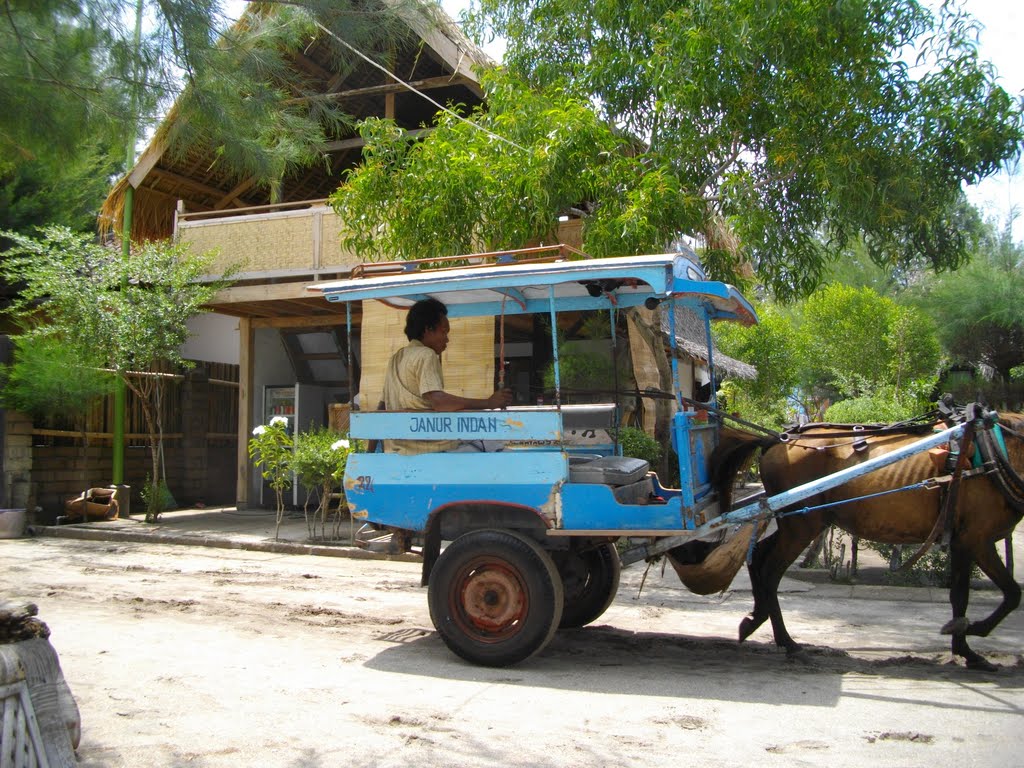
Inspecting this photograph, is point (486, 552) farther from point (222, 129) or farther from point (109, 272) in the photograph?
point (109, 272)

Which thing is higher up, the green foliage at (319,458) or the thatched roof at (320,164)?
the thatched roof at (320,164)

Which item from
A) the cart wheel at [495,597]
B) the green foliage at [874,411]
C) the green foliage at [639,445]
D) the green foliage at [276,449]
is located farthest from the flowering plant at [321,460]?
the green foliage at [874,411]

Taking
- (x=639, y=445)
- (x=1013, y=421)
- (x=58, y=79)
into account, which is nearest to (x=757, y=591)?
(x=1013, y=421)

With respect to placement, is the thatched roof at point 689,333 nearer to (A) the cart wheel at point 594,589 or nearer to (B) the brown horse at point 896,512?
(B) the brown horse at point 896,512

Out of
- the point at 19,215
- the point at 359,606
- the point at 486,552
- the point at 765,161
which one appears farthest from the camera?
the point at 19,215

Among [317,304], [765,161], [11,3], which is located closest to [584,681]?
[11,3]

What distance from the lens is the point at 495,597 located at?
582cm

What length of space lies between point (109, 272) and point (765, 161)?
31.5ft

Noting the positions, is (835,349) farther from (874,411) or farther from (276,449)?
(276,449)

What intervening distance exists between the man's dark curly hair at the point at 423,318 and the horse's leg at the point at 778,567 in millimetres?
2890

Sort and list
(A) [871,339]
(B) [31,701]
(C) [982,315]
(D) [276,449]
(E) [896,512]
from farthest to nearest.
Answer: (C) [982,315] → (A) [871,339] → (D) [276,449] → (E) [896,512] → (B) [31,701]

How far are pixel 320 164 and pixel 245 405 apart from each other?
15.9ft

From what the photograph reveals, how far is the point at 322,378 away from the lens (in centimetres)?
1609

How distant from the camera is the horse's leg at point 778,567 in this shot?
244 inches
